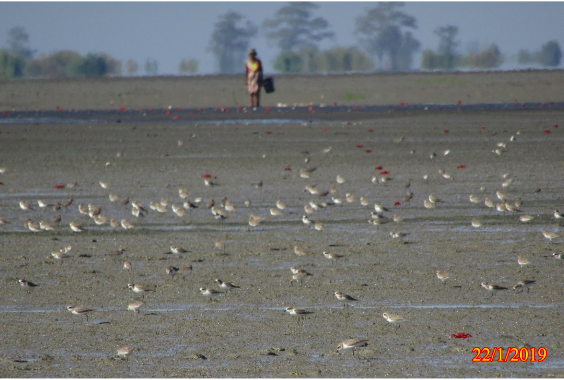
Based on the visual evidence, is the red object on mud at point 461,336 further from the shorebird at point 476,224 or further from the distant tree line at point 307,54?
the distant tree line at point 307,54

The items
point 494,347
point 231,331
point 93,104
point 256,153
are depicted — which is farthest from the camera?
point 93,104

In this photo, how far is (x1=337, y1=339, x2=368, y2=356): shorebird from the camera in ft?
23.0

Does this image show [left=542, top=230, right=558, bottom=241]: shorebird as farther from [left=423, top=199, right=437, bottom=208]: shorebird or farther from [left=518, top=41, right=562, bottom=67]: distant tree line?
[left=518, top=41, right=562, bottom=67]: distant tree line

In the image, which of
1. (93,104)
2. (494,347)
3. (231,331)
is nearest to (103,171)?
(231,331)

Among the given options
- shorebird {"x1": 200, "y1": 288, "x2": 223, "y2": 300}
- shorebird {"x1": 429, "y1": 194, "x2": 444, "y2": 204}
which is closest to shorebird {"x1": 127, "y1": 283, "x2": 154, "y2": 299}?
shorebird {"x1": 200, "y1": 288, "x2": 223, "y2": 300}

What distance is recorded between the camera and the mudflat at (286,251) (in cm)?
711

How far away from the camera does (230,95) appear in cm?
4369

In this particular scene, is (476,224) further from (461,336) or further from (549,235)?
(461,336)

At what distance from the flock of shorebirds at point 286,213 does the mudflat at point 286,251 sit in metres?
0.07

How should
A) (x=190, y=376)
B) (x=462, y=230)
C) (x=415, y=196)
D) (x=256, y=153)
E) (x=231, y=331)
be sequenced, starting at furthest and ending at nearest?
(x=256, y=153)
(x=415, y=196)
(x=462, y=230)
(x=231, y=331)
(x=190, y=376)

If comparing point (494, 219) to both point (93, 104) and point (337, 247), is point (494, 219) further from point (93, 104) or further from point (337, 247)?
point (93, 104)

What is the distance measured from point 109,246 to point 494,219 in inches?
214

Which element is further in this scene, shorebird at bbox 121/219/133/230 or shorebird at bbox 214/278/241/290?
shorebird at bbox 121/219/133/230

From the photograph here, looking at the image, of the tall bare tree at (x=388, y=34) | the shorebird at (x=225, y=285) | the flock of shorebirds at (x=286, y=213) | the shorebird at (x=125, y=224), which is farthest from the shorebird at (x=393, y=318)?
the tall bare tree at (x=388, y=34)
